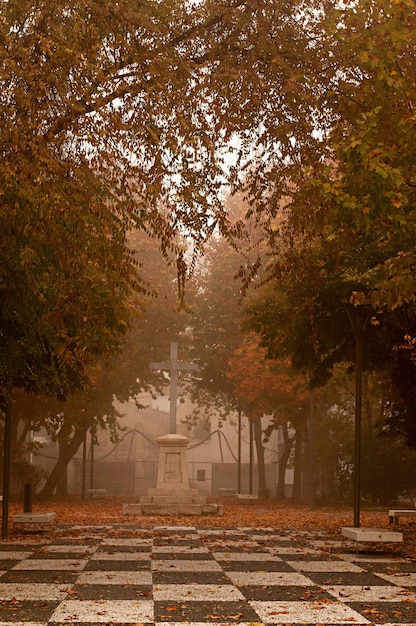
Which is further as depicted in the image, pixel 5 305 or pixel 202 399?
pixel 202 399

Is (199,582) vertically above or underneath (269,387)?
underneath

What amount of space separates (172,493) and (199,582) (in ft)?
54.3

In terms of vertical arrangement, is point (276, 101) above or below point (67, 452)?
above

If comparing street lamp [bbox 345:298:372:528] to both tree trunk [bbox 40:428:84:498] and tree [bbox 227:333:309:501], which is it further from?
tree trunk [bbox 40:428:84:498]

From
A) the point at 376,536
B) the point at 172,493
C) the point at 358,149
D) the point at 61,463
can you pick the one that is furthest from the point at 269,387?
the point at 358,149

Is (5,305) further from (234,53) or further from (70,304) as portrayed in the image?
(234,53)

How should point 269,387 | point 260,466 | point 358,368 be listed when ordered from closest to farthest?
point 358,368 < point 269,387 < point 260,466

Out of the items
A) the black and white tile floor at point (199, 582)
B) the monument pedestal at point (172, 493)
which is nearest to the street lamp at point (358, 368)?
the black and white tile floor at point (199, 582)

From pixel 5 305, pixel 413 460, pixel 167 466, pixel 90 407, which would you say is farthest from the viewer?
pixel 90 407

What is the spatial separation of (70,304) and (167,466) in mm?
17300

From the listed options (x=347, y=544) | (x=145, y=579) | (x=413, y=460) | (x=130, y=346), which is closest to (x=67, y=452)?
(x=130, y=346)

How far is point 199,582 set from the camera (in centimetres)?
1034

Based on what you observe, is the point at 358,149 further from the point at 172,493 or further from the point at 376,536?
the point at 172,493

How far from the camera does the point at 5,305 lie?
13930 mm
